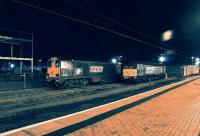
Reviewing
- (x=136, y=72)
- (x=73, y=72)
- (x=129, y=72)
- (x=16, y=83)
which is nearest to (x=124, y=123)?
(x=16, y=83)

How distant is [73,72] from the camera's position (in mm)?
26641

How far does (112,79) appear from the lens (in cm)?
3559

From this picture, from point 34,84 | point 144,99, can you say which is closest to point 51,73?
point 34,84

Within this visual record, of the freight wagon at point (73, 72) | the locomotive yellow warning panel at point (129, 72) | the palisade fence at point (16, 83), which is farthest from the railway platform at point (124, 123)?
the locomotive yellow warning panel at point (129, 72)

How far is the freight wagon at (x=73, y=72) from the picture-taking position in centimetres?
2505

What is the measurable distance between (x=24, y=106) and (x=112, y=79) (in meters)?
22.4

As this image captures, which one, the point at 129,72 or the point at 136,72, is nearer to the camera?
the point at 136,72

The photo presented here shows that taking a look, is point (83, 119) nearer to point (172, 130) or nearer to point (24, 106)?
point (172, 130)

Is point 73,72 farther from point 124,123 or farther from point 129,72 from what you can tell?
point 124,123

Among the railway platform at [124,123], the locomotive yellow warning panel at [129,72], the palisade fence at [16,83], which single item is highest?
the locomotive yellow warning panel at [129,72]

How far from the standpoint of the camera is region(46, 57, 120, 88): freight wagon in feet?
82.2

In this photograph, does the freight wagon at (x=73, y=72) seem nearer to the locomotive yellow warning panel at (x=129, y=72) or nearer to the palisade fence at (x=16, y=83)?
the palisade fence at (x=16, y=83)

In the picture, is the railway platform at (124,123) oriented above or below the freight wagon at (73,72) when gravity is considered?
below

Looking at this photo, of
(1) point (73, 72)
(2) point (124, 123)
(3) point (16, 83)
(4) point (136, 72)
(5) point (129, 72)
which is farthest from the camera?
(5) point (129, 72)
